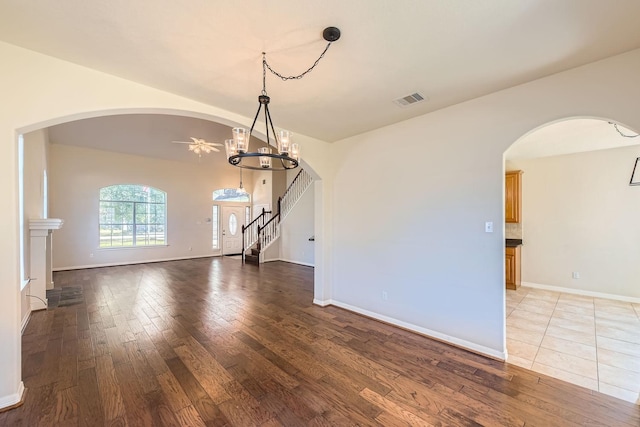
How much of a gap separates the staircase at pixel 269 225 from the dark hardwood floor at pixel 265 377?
4.75 m

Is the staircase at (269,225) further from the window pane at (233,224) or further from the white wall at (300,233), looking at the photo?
the window pane at (233,224)

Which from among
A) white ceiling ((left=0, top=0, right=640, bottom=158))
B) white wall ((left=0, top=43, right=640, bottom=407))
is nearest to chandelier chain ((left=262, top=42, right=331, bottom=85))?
white ceiling ((left=0, top=0, right=640, bottom=158))

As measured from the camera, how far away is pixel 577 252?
511 centimetres

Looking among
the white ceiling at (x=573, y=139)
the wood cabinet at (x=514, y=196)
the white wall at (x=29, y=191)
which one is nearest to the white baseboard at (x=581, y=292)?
the wood cabinet at (x=514, y=196)

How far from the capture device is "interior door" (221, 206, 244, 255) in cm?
1029

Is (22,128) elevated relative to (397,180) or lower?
elevated

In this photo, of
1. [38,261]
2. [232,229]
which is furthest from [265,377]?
[232,229]

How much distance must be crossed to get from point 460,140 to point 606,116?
1.17 metres

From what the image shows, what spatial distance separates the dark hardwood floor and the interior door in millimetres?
6068

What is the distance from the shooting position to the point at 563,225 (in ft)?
17.2

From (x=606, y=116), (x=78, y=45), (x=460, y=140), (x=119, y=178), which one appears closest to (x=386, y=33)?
(x=460, y=140)

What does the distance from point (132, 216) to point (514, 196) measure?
34.6ft

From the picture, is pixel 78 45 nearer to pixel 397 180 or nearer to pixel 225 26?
pixel 225 26

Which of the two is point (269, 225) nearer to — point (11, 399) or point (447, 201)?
point (447, 201)
